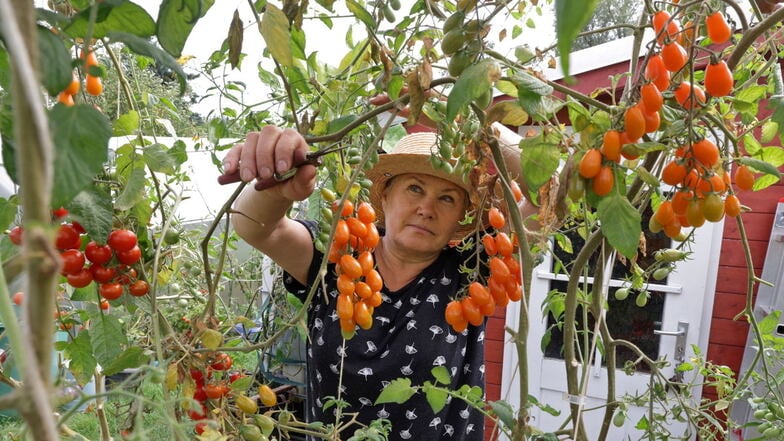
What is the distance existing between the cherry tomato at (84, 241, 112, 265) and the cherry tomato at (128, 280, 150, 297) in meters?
0.05

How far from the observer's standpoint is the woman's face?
1406mm

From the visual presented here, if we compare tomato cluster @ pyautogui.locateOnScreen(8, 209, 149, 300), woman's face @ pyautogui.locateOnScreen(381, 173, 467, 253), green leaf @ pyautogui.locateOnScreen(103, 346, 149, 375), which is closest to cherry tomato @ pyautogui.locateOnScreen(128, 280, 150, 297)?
tomato cluster @ pyautogui.locateOnScreen(8, 209, 149, 300)

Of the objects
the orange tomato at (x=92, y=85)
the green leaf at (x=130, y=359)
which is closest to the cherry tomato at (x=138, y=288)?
the green leaf at (x=130, y=359)

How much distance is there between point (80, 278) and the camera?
648 mm

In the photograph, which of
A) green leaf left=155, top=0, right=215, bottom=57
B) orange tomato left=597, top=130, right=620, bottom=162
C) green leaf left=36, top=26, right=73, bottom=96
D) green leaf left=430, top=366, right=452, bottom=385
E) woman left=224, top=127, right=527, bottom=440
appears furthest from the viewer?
woman left=224, top=127, right=527, bottom=440

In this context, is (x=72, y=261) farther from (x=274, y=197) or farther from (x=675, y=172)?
(x=675, y=172)

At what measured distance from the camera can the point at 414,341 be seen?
141 cm

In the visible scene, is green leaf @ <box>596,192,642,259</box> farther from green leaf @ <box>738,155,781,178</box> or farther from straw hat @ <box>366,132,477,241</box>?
straw hat @ <box>366,132,477,241</box>

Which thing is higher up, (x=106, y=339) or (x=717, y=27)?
(x=717, y=27)

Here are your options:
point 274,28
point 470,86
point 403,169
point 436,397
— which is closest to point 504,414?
point 436,397

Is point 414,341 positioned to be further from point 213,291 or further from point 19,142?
point 19,142

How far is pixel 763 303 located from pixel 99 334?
2770 millimetres

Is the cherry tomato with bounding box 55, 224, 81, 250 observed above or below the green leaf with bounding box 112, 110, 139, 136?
below

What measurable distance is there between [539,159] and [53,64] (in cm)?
42
